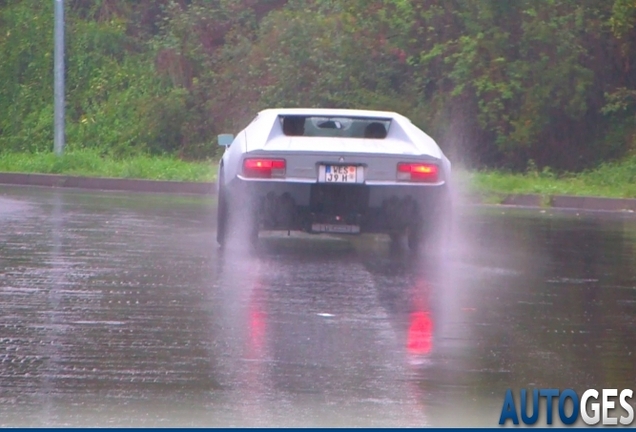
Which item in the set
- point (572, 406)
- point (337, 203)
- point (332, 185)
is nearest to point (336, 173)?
point (332, 185)

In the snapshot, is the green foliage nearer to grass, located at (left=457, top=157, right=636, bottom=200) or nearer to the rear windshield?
grass, located at (left=457, top=157, right=636, bottom=200)

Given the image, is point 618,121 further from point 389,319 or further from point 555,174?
point 389,319

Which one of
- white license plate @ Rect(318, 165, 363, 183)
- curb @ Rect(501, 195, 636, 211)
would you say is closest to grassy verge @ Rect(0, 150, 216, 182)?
curb @ Rect(501, 195, 636, 211)

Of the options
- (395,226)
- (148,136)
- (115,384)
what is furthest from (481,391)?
(148,136)

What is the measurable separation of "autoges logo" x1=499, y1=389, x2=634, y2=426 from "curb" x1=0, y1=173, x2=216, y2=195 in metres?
13.0

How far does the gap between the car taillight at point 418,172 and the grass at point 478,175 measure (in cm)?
772

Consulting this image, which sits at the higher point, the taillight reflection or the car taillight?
the car taillight

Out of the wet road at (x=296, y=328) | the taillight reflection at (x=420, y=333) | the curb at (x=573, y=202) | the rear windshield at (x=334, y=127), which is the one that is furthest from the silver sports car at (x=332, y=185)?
the curb at (x=573, y=202)

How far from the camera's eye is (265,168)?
985 centimetres

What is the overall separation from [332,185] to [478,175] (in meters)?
10.3

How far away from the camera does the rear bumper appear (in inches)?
391

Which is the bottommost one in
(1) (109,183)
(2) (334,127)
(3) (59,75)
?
(1) (109,183)

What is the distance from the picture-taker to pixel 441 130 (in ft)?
73.7

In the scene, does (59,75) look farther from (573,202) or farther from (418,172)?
(418,172)
